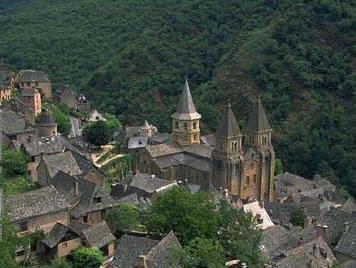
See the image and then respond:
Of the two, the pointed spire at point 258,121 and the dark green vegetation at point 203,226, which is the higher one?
the pointed spire at point 258,121

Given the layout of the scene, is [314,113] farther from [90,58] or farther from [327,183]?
[90,58]

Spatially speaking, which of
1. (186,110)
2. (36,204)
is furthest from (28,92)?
(36,204)

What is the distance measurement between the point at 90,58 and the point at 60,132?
6286 centimetres

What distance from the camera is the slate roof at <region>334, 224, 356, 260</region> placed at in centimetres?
4334

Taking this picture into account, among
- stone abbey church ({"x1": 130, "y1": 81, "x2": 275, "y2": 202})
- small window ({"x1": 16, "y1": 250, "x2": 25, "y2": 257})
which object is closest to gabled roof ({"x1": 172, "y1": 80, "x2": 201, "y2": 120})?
stone abbey church ({"x1": 130, "y1": 81, "x2": 275, "y2": 202})

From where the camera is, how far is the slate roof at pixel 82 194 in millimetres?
38469

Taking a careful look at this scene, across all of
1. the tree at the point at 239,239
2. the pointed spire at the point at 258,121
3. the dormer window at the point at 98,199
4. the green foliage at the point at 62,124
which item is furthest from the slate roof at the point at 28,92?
the tree at the point at 239,239

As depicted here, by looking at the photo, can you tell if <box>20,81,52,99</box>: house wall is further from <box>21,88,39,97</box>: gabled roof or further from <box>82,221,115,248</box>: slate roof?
<box>82,221,115,248</box>: slate roof

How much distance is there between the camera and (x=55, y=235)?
34.5m

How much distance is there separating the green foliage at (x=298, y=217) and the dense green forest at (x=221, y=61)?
26.4 meters

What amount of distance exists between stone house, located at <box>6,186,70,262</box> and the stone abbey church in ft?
73.8

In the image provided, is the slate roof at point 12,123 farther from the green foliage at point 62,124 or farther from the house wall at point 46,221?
the house wall at point 46,221

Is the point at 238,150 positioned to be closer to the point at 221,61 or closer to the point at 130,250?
the point at 130,250

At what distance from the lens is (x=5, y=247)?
1048 inches
